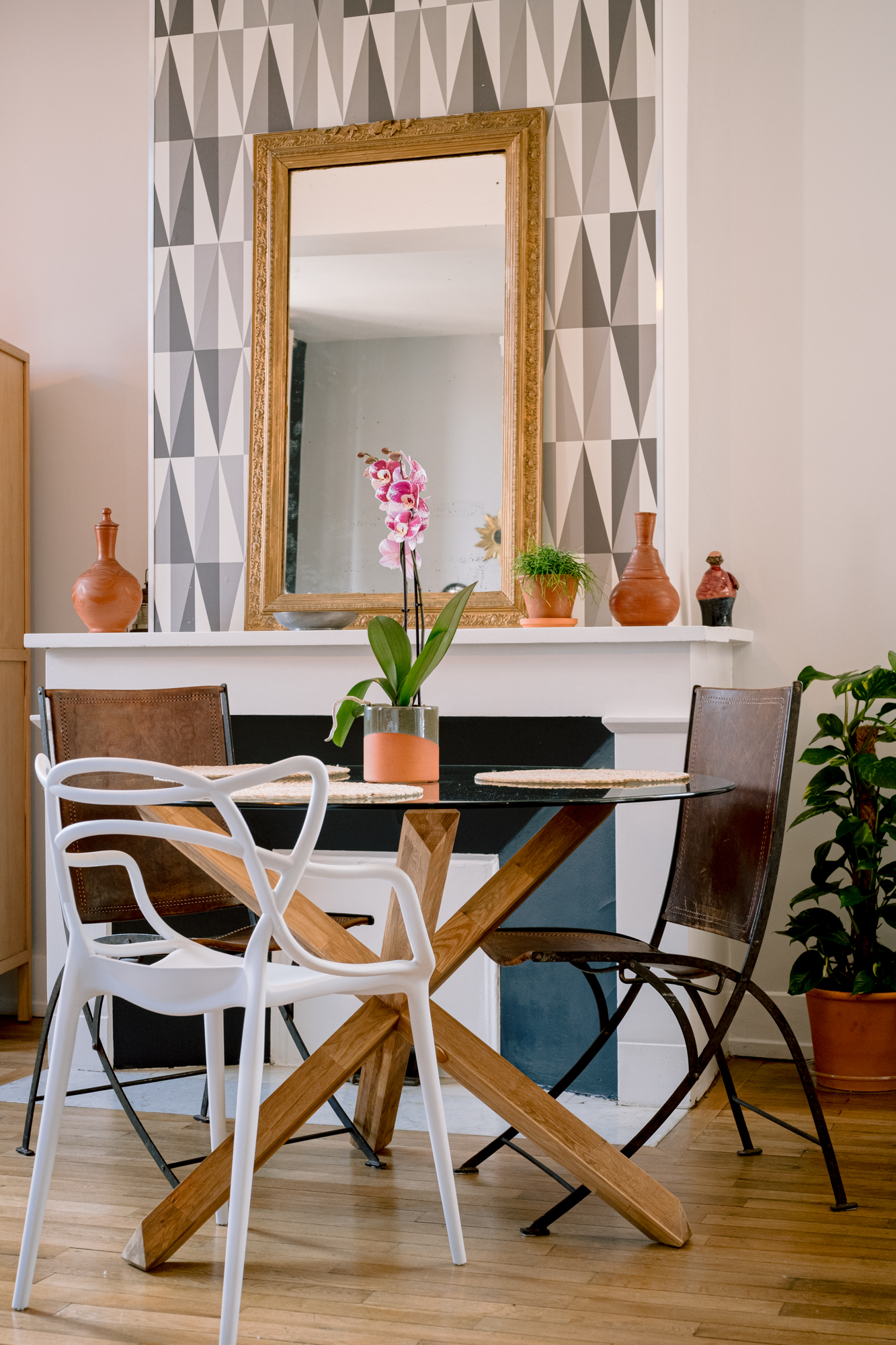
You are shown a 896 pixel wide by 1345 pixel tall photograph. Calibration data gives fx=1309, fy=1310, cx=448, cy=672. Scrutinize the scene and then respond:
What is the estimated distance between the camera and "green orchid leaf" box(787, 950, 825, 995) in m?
3.43

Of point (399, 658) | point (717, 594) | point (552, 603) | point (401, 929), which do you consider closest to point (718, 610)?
point (717, 594)

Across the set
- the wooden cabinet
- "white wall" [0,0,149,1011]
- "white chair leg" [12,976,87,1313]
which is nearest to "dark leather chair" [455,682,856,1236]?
"white chair leg" [12,976,87,1313]

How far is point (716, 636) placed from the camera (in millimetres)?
3373

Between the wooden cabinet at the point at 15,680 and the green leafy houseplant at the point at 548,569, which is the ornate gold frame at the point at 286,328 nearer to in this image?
the green leafy houseplant at the point at 548,569

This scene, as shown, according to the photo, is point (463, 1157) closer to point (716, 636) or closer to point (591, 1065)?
point (591, 1065)

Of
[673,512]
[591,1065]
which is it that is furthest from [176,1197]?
[673,512]

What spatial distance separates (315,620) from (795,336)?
5.33ft

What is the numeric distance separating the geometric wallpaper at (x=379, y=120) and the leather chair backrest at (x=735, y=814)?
85 centimetres

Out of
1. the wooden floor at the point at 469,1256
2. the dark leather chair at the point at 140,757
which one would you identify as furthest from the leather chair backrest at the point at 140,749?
the wooden floor at the point at 469,1256

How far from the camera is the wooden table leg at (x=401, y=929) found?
7.91ft

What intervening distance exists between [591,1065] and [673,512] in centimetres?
150

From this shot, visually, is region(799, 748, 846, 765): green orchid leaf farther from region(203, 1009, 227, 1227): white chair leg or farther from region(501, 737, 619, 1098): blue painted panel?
region(203, 1009, 227, 1227): white chair leg

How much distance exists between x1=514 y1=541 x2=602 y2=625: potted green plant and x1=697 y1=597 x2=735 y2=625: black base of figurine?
0.38 meters

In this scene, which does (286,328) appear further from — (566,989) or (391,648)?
(566,989)
